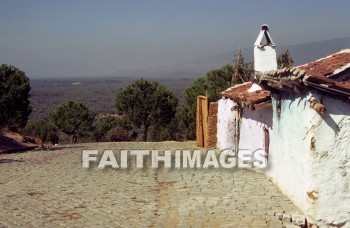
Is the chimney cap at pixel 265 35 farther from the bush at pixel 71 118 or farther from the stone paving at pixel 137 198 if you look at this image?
the bush at pixel 71 118

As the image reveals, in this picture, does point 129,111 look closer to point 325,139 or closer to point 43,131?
point 43,131

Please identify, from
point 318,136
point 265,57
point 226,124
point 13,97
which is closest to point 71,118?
point 13,97

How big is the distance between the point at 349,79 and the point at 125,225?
5623 mm

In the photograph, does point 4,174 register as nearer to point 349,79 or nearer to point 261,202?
point 261,202

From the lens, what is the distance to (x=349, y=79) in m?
9.48

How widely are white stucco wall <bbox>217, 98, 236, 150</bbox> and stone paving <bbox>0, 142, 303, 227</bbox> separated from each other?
3533mm

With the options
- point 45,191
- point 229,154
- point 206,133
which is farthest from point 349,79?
point 206,133

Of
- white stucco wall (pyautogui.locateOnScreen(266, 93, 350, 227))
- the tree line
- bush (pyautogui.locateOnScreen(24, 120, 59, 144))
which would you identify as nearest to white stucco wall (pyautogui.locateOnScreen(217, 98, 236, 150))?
the tree line

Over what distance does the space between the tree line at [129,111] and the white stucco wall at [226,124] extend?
672 cm

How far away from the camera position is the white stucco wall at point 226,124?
19062 millimetres

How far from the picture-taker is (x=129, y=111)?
33281 millimetres

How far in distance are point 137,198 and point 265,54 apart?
7047mm

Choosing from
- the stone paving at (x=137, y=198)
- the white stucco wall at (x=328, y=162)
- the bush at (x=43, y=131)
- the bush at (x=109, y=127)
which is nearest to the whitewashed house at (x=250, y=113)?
the stone paving at (x=137, y=198)

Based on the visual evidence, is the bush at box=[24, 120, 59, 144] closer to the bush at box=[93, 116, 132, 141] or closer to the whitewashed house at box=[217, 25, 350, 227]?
the bush at box=[93, 116, 132, 141]
